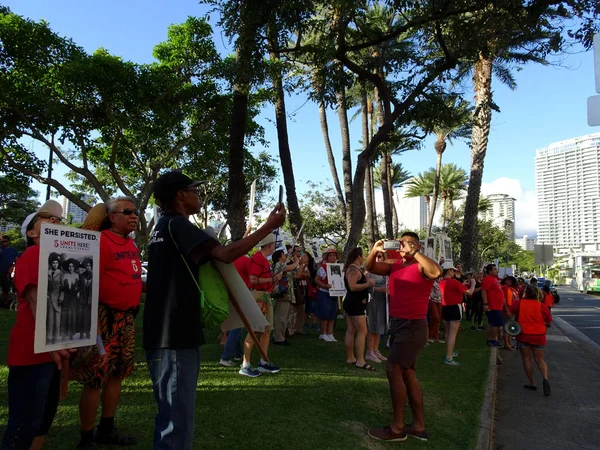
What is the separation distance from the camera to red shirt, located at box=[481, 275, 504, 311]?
10633 millimetres

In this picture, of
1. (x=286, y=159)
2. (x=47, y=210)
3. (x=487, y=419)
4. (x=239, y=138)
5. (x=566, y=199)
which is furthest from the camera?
Result: (x=566, y=199)

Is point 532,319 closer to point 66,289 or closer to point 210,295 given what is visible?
point 210,295

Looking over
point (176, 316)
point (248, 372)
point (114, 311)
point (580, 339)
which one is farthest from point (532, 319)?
point (580, 339)

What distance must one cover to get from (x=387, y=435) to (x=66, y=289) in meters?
3.21

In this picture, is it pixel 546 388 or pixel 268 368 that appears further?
pixel 546 388

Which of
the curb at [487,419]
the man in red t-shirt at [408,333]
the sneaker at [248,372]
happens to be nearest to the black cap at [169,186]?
the man in red t-shirt at [408,333]

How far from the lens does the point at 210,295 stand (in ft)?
8.26

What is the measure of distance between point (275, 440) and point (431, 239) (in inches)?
281

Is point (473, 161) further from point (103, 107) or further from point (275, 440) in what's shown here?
point (275, 440)

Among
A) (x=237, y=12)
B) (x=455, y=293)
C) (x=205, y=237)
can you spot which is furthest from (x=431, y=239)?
(x=205, y=237)

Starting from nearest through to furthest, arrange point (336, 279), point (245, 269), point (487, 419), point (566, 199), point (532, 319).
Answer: point (487, 419) → point (245, 269) → point (532, 319) → point (336, 279) → point (566, 199)

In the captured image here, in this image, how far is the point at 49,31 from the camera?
1336cm

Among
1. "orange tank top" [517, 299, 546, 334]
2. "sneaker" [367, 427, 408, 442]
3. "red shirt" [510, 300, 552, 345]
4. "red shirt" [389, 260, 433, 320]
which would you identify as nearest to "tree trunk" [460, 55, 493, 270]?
"red shirt" [510, 300, 552, 345]

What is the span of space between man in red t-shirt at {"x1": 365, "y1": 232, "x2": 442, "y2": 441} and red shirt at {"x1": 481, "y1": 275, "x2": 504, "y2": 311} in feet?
22.0
